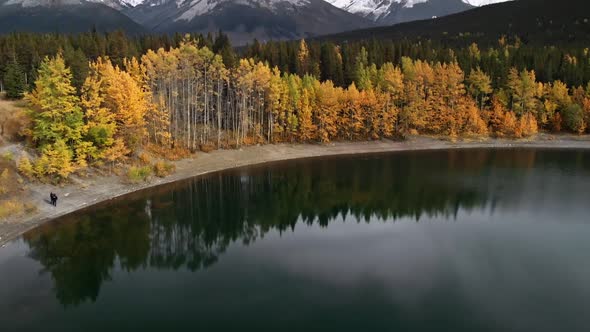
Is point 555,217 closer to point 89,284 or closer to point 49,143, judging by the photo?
point 89,284

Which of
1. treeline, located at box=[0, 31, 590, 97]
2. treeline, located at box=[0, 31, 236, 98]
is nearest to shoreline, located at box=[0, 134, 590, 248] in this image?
treeline, located at box=[0, 31, 236, 98]

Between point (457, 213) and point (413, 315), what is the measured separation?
2799 cm

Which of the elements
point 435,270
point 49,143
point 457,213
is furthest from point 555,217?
point 49,143

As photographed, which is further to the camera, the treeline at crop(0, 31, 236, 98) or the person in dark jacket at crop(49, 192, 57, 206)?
the treeline at crop(0, 31, 236, 98)

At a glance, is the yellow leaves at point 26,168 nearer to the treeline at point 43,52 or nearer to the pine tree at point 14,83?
the treeline at point 43,52

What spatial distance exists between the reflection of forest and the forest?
38.8ft

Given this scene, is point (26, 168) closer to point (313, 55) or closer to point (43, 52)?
point (43, 52)

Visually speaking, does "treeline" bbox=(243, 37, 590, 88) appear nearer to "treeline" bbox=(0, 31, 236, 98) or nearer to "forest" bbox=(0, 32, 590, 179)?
"forest" bbox=(0, 32, 590, 179)

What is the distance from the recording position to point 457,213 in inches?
2260

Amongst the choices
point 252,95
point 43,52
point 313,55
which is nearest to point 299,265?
point 252,95

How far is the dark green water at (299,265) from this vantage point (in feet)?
105

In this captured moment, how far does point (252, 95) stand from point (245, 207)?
4144 centimetres

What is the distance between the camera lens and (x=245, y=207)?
2413 inches

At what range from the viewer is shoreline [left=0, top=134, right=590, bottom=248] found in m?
52.2
